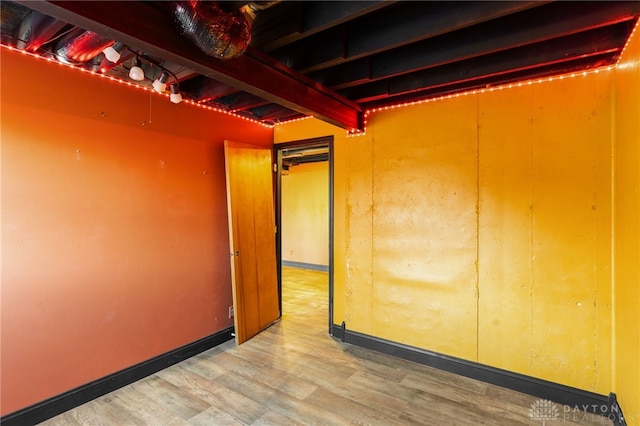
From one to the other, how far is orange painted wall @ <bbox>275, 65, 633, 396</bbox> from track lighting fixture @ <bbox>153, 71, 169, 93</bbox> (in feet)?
5.84

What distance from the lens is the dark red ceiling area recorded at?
1.55m

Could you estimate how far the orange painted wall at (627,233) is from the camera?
1705mm

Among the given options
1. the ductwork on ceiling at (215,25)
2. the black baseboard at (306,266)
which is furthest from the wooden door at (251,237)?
the black baseboard at (306,266)

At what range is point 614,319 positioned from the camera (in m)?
2.15

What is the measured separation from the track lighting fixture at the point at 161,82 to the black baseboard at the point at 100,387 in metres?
2.27

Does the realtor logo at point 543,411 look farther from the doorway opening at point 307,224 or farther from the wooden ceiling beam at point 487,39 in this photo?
the doorway opening at point 307,224

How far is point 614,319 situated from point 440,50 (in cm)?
226

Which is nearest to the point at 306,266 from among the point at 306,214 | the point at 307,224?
the point at 307,224

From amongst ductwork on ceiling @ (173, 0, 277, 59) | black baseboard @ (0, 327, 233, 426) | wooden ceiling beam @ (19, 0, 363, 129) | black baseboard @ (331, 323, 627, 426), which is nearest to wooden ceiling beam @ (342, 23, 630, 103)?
wooden ceiling beam @ (19, 0, 363, 129)

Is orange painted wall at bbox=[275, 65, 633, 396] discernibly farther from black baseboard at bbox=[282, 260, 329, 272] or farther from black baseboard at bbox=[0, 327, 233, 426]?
black baseboard at bbox=[282, 260, 329, 272]

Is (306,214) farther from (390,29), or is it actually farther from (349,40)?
(390,29)

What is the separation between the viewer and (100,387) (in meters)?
2.34

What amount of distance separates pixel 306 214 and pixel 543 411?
5551mm

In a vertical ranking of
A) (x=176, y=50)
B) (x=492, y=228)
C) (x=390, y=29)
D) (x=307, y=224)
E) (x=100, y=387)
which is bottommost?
(x=100, y=387)
